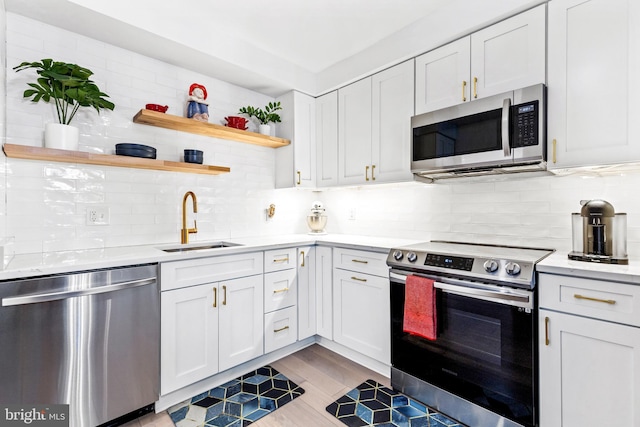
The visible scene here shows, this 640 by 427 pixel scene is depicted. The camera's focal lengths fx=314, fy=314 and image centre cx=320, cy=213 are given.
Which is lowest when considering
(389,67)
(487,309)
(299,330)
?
(299,330)

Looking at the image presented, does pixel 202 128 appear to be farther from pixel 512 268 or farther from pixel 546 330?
pixel 546 330

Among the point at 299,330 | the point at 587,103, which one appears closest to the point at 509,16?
the point at 587,103

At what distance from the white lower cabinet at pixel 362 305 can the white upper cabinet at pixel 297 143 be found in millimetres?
897

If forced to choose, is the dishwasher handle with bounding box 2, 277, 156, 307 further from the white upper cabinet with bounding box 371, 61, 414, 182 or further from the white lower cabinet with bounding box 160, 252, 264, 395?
the white upper cabinet with bounding box 371, 61, 414, 182

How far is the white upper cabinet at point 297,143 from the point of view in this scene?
Result: 2.98 m

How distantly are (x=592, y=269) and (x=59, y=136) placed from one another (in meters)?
2.87

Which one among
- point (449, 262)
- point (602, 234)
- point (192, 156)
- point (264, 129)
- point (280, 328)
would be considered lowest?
point (280, 328)

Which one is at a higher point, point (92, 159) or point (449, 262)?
point (92, 159)

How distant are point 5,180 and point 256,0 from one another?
186 cm

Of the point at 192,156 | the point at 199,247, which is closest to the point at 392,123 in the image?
the point at 192,156

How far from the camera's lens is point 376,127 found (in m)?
2.61

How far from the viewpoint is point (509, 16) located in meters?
1.88

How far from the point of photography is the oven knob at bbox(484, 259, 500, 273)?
1625mm

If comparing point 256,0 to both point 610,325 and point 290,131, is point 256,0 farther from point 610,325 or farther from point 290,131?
point 610,325
